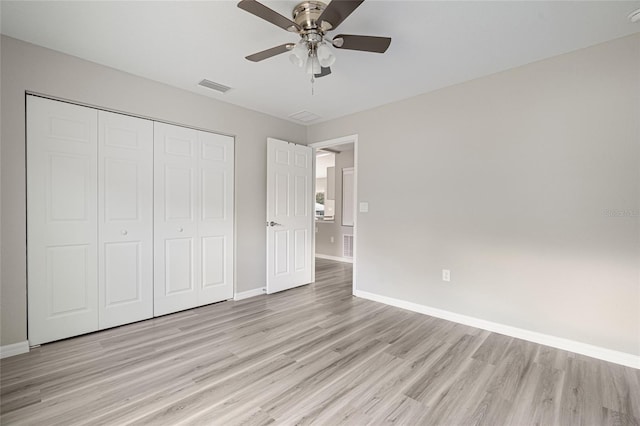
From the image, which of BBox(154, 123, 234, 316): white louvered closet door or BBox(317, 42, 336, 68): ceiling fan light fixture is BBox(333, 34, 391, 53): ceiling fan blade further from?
BBox(154, 123, 234, 316): white louvered closet door

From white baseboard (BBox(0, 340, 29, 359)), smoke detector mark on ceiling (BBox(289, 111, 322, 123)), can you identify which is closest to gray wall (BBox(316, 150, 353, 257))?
smoke detector mark on ceiling (BBox(289, 111, 322, 123))

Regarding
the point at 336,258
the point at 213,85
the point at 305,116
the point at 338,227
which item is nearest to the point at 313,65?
the point at 213,85

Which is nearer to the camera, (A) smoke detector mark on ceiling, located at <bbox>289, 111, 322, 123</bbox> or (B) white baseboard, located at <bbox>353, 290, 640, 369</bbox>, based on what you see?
(B) white baseboard, located at <bbox>353, 290, 640, 369</bbox>

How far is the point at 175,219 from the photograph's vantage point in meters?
3.28

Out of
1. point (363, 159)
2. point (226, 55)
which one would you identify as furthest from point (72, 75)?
point (363, 159)

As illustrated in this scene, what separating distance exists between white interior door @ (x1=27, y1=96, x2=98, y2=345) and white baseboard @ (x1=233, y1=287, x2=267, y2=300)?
150 cm

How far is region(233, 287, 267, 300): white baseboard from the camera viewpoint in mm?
3803

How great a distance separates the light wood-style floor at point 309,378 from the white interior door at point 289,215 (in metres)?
1.21

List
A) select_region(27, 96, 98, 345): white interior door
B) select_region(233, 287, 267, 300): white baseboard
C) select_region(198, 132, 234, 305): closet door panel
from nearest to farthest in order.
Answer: select_region(27, 96, 98, 345): white interior door, select_region(198, 132, 234, 305): closet door panel, select_region(233, 287, 267, 300): white baseboard

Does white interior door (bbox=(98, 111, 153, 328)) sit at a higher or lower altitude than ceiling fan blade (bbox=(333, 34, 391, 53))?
lower

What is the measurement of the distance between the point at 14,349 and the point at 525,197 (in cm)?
462

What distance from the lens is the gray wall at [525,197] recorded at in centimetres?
227

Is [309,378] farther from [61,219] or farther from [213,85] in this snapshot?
[213,85]

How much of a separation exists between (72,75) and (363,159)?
126 inches
